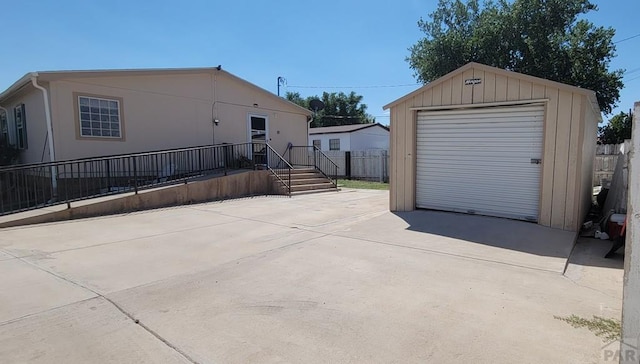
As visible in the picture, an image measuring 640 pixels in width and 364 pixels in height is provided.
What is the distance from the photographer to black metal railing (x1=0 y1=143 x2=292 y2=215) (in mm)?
9539

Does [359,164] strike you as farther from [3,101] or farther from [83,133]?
[3,101]

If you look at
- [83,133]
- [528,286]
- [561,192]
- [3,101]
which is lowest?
[528,286]

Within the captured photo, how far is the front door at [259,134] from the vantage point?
15.3 metres

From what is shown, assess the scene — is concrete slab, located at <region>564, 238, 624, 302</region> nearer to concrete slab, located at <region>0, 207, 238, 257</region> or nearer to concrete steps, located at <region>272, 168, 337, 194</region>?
concrete slab, located at <region>0, 207, 238, 257</region>

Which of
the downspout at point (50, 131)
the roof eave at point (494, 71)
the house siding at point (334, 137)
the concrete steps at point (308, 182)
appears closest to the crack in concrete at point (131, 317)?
the downspout at point (50, 131)

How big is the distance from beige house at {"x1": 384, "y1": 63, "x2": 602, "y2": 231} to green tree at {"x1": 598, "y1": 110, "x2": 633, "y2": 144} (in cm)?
2084

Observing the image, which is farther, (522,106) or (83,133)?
(83,133)

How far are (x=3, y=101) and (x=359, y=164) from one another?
15.9m

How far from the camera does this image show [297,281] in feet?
14.2

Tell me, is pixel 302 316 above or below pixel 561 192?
below

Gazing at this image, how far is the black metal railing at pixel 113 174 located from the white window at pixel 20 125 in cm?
183

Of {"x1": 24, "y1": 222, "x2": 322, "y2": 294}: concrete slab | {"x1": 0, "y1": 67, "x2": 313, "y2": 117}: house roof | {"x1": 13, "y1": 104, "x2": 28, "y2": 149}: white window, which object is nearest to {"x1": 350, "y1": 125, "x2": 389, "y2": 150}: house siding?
{"x1": 0, "y1": 67, "x2": 313, "y2": 117}: house roof

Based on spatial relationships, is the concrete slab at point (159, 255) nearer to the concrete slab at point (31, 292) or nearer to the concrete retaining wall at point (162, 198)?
the concrete slab at point (31, 292)

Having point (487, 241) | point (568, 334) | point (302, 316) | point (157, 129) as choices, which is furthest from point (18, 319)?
point (157, 129)
